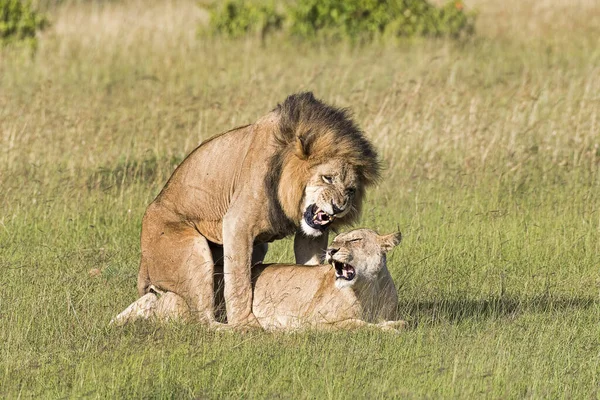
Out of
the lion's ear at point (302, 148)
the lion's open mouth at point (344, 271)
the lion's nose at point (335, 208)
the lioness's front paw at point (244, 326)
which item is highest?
the lion's ear at point (302, 148)

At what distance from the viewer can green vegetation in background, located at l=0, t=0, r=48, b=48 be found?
15422 mm

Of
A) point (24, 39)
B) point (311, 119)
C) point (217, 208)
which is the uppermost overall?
point (311, 119)

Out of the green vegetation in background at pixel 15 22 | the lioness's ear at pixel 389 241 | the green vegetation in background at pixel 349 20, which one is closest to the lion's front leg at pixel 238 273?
the lioness's ear at pixel 389 241

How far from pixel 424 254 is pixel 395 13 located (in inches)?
364

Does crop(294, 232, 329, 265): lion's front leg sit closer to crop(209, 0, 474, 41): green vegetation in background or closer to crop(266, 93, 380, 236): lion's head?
crop(266, 93, 380, 236): lion's head

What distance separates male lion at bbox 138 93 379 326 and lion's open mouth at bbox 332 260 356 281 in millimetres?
324

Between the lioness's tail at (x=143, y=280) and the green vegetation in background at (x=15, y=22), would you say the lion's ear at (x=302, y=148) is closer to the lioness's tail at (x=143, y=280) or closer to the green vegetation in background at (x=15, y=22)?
the lioness's tail at (x=143, y=280)

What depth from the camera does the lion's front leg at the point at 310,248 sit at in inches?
274

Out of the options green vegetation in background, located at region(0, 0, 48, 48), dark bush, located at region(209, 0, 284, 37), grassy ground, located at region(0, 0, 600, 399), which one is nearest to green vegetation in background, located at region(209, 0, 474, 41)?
dark bush, located at region(209, 0, 284, 37)

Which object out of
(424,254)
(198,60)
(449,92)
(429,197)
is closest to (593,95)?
(449,92)

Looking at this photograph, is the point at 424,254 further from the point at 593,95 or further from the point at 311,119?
the point at 593,95

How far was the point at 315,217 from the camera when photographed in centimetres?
652

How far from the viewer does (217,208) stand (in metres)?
7.09

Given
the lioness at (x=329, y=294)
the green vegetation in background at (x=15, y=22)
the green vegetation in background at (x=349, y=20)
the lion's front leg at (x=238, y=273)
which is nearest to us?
the lioness at (x=329, y=294)
